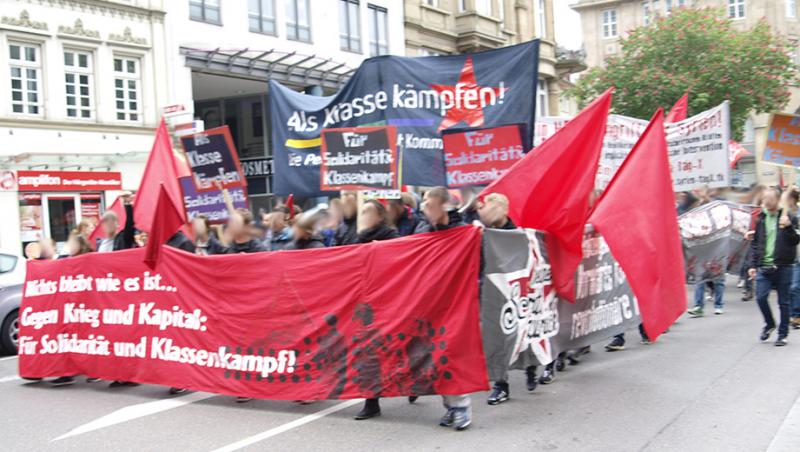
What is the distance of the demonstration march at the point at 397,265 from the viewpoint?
6789 millimetres

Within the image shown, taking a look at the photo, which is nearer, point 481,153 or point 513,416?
point 513,416

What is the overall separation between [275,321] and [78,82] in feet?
55.9

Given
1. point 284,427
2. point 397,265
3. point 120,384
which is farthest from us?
point 120,384

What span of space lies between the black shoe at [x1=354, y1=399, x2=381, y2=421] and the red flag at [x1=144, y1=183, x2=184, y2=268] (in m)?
2.89

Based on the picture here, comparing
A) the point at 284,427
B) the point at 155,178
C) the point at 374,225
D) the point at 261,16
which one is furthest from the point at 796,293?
the point at 261,16

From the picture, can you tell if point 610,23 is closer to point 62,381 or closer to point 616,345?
point 616,345

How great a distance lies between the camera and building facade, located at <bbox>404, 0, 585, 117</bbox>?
33.9m

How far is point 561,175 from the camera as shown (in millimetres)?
7215

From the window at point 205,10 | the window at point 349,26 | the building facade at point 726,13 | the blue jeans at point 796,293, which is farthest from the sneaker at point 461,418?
the building facade at point 726,13

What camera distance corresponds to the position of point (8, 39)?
20.3 metres

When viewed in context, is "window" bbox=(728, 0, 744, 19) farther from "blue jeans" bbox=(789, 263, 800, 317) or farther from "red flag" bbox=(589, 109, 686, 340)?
"red flag" bbox=(589, 109, 686, 340)

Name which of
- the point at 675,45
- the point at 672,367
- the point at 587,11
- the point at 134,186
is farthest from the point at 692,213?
the point at 587,11

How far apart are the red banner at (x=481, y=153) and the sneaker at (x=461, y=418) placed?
7.61 feet

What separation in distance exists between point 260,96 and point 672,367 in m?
24.0
